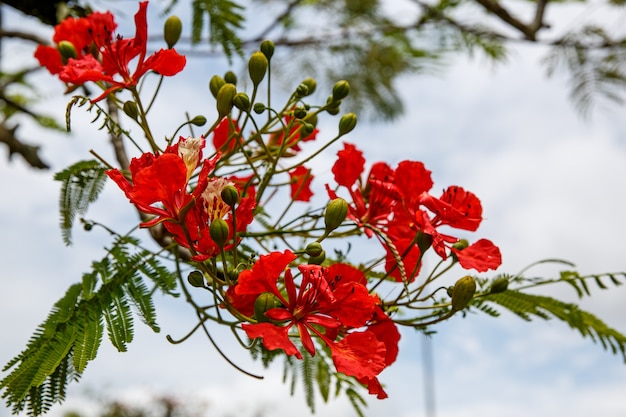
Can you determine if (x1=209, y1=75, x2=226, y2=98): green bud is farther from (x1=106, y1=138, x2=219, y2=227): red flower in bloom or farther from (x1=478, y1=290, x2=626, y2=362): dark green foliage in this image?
(x1=478, y1=290, x2=626, y2=362): dark green foliage

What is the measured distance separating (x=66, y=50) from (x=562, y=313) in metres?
0.82

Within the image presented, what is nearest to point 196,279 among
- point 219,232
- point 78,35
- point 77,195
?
point 219,232

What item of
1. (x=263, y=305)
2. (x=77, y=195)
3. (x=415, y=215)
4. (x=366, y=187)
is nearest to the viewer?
(x=263, y=305)

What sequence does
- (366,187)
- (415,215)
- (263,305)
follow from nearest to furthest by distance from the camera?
(263,305), (415,215), (366,187)

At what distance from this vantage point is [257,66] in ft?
3.09

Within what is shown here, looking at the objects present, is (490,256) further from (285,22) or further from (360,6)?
(360,6)

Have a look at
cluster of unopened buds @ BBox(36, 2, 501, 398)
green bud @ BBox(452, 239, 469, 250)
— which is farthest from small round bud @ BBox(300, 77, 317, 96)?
green bud @ BBox(452, 239, 469, 250)

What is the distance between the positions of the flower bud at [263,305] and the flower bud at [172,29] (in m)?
0.46

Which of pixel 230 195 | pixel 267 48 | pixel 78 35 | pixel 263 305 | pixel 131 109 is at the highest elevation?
pixel 78 35

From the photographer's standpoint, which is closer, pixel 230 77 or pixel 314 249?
pixel 314 249

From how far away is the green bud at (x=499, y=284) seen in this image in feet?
2.94

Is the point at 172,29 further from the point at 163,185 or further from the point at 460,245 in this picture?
the point at 460,245

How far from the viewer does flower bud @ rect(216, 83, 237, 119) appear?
89 centimetres

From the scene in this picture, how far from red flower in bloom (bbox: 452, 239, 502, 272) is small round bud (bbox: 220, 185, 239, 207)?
0.30 meters
